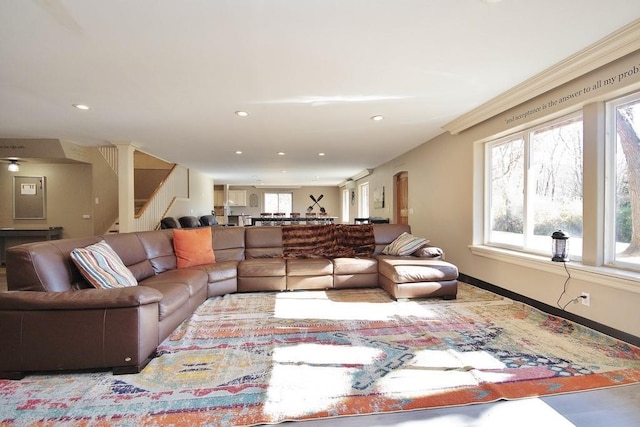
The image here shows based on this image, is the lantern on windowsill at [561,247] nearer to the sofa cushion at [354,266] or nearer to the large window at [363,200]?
the sofa cushion at [354,266]

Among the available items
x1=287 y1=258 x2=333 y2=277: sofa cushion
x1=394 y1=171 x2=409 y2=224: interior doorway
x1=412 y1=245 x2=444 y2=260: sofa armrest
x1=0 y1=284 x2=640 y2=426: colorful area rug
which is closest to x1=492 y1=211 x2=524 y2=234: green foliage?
x1=412 y1=245 x2=444 y2=260: sofa armrest

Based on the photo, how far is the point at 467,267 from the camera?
15.1 ft

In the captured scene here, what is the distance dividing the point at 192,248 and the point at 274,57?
2.71 meters

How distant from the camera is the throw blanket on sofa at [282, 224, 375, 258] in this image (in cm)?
467

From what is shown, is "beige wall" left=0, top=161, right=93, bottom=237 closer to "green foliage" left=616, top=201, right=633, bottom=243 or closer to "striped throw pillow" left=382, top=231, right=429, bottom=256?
"striped throw pillow" left=382, top=231, right=429, bottom=256

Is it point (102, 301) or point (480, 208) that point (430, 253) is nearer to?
point (480, 208)

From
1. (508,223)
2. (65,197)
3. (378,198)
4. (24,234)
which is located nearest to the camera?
(508,223)

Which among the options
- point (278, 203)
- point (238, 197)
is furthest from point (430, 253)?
point (238, 197)

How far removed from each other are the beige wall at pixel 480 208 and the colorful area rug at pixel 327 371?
0.95ft

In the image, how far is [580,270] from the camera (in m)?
2.76

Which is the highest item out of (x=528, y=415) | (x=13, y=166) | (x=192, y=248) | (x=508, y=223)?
(x=13, y=166)

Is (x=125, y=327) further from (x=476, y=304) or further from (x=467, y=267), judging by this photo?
(x=467, y=267)

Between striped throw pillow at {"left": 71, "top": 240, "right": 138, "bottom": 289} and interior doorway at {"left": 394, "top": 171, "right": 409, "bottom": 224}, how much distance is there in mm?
5868

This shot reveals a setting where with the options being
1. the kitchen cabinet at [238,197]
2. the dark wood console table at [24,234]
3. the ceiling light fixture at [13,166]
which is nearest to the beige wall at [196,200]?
the dark wood console table at [24,234]
